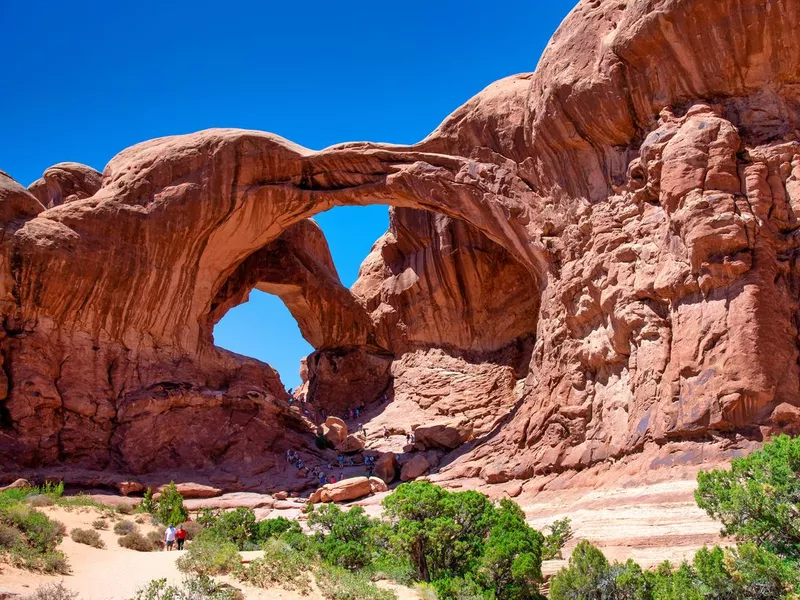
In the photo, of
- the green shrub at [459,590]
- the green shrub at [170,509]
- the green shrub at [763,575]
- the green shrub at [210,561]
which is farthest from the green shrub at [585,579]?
the green shrub at [170,509]

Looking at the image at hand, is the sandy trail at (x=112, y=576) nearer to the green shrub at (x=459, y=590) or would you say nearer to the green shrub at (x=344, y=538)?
the green shrub at (x=459, y=590)

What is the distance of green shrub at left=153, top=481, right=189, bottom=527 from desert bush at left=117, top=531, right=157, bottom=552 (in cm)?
156

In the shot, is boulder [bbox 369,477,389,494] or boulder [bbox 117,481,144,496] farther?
boulder [bbox 369,477,389,494]

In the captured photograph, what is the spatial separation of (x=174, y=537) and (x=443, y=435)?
10.8 m

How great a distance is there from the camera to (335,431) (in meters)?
29.3

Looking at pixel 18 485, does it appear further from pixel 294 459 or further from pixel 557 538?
pixel 557 538

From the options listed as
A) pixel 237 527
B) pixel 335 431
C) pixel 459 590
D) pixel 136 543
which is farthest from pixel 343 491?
pixel 459 590

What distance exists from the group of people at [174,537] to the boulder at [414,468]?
8827 millimetres

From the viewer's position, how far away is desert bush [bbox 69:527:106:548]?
1598 cm

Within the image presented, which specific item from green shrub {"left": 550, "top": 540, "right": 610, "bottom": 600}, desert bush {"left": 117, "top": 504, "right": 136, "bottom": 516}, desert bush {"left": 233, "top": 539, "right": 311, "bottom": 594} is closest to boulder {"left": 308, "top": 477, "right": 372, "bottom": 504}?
desert bush {"left": 117, "top": 504, "right": 136, "bottom": 516}

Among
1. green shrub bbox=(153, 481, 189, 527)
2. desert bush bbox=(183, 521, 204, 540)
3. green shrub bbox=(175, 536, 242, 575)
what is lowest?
green shrub bbox=(175, 536, 242, 575)

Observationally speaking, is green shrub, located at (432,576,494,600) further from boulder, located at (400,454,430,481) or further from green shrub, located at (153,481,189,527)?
boulder, located at (400,454,430,481)

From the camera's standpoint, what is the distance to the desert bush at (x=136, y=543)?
17.1 metres

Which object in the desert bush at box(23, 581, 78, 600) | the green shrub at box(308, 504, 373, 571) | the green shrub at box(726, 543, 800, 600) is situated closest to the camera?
the desert bush at box(23, 581, 78, 600)
